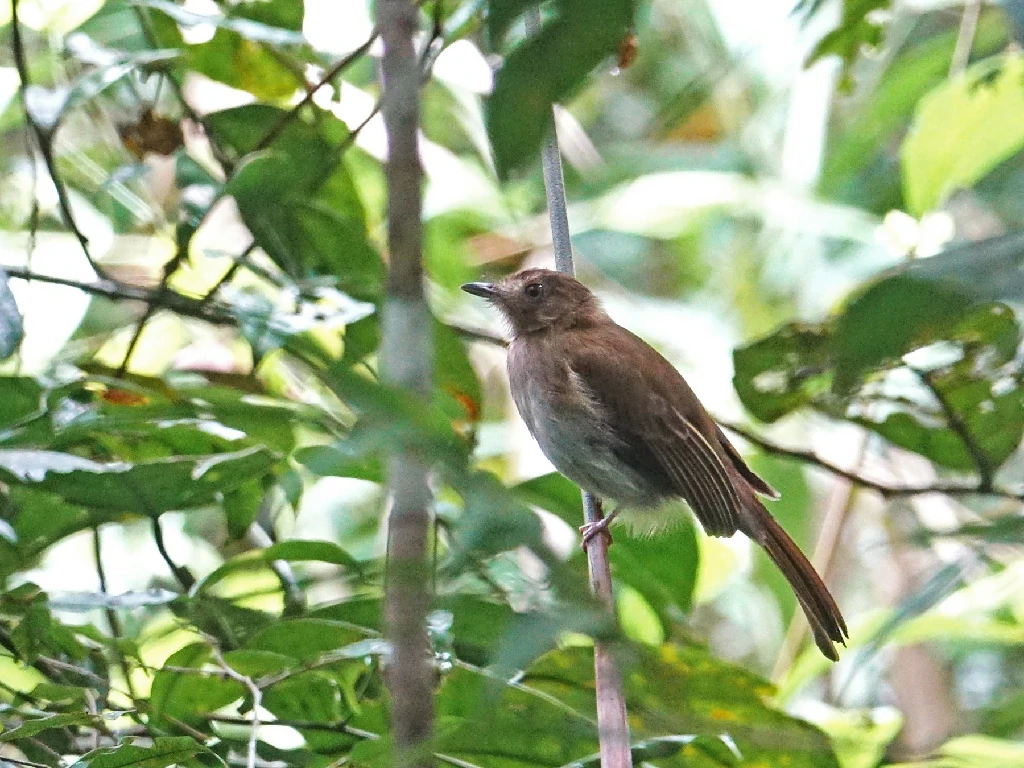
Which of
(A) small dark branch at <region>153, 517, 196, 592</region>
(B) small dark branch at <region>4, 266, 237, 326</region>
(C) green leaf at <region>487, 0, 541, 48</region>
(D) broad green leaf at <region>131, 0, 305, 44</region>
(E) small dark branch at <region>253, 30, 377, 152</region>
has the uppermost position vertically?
(D) broad green leaf at <region>131, 0, 305, 44</region>

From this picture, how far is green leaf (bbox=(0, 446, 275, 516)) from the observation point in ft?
6.51

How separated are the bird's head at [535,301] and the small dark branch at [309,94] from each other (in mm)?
1103

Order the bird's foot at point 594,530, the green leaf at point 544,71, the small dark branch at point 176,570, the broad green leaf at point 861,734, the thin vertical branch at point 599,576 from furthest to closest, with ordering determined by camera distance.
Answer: the bird's foot at point 594,530
the broad green leaf at point 861,734
the small dark branch at point 176,570
the thin vertical branch at point 599,576
the green leaf at point 544,71

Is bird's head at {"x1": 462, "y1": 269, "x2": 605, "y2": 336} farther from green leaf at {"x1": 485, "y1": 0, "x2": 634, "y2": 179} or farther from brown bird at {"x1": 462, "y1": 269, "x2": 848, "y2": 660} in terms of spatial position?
green leaf at {"x1": 485, "y1": 0, "x2": 634, "y2": 179}

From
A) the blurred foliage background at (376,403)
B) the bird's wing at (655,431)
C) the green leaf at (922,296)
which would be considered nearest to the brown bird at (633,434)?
the bird's wing at (655,431)

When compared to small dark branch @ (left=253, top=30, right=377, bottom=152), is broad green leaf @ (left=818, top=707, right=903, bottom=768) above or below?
below

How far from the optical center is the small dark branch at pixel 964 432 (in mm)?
2451

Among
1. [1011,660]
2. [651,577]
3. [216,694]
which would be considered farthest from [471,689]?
[1011,660]

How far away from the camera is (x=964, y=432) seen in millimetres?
2494

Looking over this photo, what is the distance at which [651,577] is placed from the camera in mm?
2707

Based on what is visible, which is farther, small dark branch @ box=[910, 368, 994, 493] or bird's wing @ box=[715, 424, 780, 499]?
bird's wing @ box=[715, 424, 780, 499]

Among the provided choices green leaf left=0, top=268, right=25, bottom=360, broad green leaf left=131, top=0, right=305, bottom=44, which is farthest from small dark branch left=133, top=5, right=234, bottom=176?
green leaf left=0, top=268, right=25, bottom=360

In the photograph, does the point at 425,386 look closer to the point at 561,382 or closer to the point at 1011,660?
the point at 561,382

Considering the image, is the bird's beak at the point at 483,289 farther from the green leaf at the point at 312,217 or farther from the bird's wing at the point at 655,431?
the green leaf at the point at 312,217
